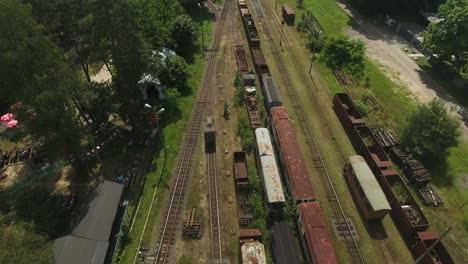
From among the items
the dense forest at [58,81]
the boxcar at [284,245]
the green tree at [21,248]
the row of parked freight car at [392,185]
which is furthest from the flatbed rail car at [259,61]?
the green tree at [21,248]

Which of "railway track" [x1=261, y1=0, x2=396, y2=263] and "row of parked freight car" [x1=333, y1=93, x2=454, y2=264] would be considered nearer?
"row of parked freight car" [x1=333, y1=93, x2=454, y2=264]

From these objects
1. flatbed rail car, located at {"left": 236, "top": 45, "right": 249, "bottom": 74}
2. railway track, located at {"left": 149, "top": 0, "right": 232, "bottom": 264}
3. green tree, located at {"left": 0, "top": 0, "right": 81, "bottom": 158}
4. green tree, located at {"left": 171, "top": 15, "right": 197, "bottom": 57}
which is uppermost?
green tree, located at {"left": 0, "top": 0, "right": 81, "bottom": 158}

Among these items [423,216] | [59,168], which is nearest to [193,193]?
[59,168]

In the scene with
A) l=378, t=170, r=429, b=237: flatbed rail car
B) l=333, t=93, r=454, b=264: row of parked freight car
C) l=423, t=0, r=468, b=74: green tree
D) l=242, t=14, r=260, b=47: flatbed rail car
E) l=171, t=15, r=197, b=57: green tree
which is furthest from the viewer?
l=242, t=14, r=260, b=47: flatbed rail car

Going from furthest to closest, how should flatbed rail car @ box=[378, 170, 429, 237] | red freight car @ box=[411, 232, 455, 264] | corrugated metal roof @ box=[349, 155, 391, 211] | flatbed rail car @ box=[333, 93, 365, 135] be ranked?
flatbed rail car @ box=[333, 93, 365, 135] → corrugated metal roof @ box=[349, 155, 391, 211] → flatbed rail car @ box=[378, 170, 429, 237] → red freight car @ box=[411, 232, 455, 264]

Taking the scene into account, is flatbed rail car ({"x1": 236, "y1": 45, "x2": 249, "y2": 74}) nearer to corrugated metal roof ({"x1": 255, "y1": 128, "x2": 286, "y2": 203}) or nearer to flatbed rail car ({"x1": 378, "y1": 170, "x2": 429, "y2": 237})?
corrugated metal roof ({"x1": 255, "y1": 128, "x2": 286, "y2": 203})

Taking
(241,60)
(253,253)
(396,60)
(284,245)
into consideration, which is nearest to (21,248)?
Result: (253,253)

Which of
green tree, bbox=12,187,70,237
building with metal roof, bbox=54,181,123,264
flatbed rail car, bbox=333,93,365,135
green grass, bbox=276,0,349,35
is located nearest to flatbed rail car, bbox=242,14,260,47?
green grass, bbox=276,0,349,35

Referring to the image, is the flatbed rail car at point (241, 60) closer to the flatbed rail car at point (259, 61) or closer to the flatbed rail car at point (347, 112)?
the flatbed rail car at point (259, 61)
